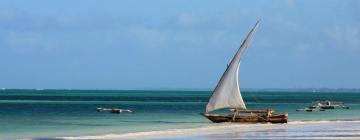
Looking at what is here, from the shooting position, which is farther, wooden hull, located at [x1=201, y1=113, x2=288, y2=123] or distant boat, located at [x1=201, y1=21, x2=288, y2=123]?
wooden hull, located at [x1=201, y1=113, x2=288, y2=123]

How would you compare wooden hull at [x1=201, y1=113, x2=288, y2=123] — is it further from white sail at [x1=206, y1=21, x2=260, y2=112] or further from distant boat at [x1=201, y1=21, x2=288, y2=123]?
white sail at [x1=206, y1=21, x2=260, y2=112]

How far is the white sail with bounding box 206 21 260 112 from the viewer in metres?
56.7

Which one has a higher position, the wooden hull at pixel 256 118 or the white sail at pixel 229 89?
the white sail at pixel 229 89

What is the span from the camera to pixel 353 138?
→ 39438 mm

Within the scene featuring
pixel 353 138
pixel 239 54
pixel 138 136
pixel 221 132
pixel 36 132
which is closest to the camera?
pixel 353 138

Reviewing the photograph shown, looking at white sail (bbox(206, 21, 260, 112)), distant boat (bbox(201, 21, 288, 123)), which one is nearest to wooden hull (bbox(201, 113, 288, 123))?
distant boat (bbox(201, 21, 288, 123))

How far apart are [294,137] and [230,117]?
17623 millimetres

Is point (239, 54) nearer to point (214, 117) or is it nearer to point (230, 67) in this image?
point (230, 67)

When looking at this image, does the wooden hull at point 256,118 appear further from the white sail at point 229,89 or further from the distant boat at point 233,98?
the white sail at point 229,89

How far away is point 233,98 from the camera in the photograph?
57.7m

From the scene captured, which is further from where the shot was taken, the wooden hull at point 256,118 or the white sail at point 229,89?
the wooden hull at point 256,118

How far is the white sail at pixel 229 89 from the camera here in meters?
56.7

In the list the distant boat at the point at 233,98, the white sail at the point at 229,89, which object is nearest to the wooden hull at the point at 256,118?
the distant boat at the point at 233,98

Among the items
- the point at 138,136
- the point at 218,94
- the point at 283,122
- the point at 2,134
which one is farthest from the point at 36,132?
the point at 283,122
